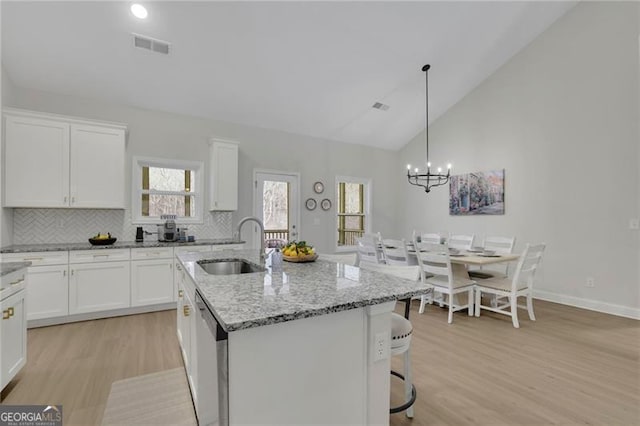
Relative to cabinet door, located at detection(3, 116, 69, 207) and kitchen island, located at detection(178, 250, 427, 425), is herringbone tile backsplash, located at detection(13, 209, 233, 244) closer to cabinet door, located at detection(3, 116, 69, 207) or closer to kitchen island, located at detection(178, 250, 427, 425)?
cabinet door, located at detection(3, 116, 69, 207)

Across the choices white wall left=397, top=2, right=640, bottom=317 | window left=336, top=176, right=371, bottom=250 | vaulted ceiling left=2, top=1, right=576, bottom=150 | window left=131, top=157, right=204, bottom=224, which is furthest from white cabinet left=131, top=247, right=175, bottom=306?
white wall left=397, top=2, right=640, bottom=317

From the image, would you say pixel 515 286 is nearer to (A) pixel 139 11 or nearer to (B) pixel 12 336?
(B) pixel 12 336

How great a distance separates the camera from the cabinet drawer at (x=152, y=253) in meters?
3.86

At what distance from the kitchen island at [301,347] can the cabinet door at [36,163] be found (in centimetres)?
319

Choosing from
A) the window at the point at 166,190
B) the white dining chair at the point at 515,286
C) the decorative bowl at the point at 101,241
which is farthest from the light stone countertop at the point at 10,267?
the white dining chair at the point at 515,286

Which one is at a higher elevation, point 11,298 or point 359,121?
point 359,121

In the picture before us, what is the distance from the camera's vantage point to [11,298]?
2.12 metres

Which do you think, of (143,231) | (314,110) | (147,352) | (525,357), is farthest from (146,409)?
(314,110)

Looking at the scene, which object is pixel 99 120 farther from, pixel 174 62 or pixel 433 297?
pixel 433 297

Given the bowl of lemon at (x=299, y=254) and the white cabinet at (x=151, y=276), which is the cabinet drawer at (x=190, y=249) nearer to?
the white cabinet at (x=151, y=276)

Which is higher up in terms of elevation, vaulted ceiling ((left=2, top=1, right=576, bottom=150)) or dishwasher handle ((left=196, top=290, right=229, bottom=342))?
vaulted ceiling ((left=2, top=1, right=576, bottom=150))

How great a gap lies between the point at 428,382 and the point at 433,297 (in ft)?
7.34

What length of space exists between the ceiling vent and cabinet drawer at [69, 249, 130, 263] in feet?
8.01

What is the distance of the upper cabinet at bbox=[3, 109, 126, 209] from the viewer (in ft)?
11.4
